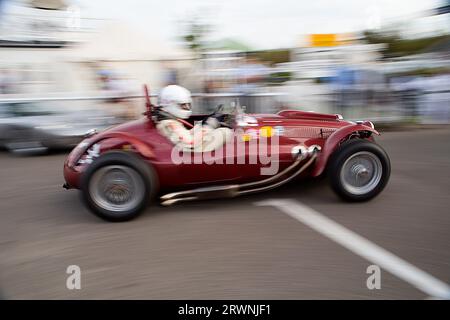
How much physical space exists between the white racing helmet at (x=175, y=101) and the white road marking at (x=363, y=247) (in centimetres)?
122

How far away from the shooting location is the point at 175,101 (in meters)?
4.44

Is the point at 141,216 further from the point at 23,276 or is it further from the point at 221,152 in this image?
the point at 23,276

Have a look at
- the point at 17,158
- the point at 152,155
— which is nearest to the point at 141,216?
the point at 152,155

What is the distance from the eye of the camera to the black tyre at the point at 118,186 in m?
4.05

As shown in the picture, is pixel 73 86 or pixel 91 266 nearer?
pixel 91 266

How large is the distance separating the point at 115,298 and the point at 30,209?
2.23 m

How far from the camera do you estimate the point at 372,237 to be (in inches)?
143

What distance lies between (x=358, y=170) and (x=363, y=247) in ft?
3.68

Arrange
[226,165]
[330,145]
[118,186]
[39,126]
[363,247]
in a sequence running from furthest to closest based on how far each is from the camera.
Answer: [39,126] < [330,145] < [226,165] < [118,186] < [363,247]

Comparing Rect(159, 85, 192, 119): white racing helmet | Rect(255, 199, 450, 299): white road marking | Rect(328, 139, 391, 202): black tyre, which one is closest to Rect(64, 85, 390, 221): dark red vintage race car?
Rect(328, 139, 391, 202): black tyre

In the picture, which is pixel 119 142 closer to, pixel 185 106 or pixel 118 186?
pixel 118 186

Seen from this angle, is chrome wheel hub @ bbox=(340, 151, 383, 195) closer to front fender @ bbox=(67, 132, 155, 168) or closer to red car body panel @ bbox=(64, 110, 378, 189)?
red car body panel @ bbox=(64, 110, 378, 189)

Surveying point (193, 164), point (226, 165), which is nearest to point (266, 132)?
point (226, 165)
